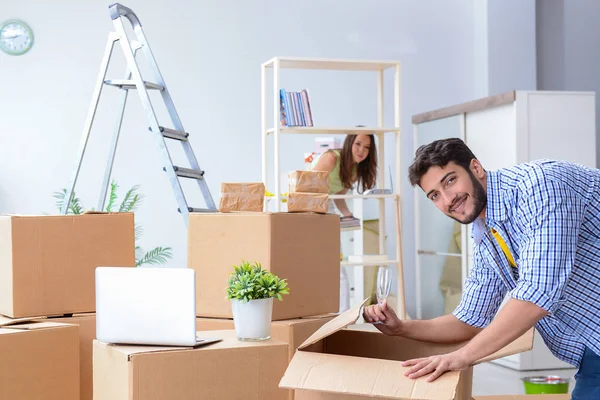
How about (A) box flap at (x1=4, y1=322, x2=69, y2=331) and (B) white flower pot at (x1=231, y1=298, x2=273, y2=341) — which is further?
(A) box flap at (x1=4, y1=322, x2=69, y2=331)

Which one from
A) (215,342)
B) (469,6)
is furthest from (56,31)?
(215,342)

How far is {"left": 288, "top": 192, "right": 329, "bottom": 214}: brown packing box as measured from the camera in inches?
103

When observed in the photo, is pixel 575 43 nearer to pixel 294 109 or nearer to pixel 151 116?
pixel 294 109

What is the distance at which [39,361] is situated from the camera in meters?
2.38

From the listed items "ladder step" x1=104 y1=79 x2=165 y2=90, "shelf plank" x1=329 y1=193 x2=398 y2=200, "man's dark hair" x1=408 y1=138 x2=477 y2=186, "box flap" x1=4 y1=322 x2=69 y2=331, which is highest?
"ladder step" x1=104 y1=79 x2=165 y2=90

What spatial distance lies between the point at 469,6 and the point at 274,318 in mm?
5023

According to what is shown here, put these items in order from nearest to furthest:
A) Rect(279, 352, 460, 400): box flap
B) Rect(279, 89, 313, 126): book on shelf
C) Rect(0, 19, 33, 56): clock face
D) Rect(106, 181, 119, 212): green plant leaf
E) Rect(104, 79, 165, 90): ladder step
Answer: Rect(279, 352, 460, 400): box flap, Rect(104, 79, 165, 90): ladder step, Rect(279, 89, 313, 126): book on shelf, Rect(106, 181, 119, 212): green plant leaf, Rect(0, 19, 33, 56): clock face

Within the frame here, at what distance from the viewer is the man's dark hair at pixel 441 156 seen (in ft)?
5.89

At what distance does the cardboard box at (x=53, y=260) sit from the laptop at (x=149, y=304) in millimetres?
717

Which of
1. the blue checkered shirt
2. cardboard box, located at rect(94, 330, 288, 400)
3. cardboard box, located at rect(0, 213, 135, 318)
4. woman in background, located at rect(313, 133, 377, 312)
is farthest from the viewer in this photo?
woman in background, located at rect(313, 133, 377, 312)

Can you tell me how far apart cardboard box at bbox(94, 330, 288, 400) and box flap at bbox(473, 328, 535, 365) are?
1.92 ft

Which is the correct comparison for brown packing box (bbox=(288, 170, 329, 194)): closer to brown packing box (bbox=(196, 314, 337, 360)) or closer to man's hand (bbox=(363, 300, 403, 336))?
brown packing box (bbox=(196, 314, 337, 360))

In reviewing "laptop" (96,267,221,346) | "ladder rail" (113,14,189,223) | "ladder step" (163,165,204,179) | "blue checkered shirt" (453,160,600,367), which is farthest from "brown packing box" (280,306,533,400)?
"ladder step" (163,165,204,179)

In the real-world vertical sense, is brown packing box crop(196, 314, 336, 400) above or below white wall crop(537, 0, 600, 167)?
below
